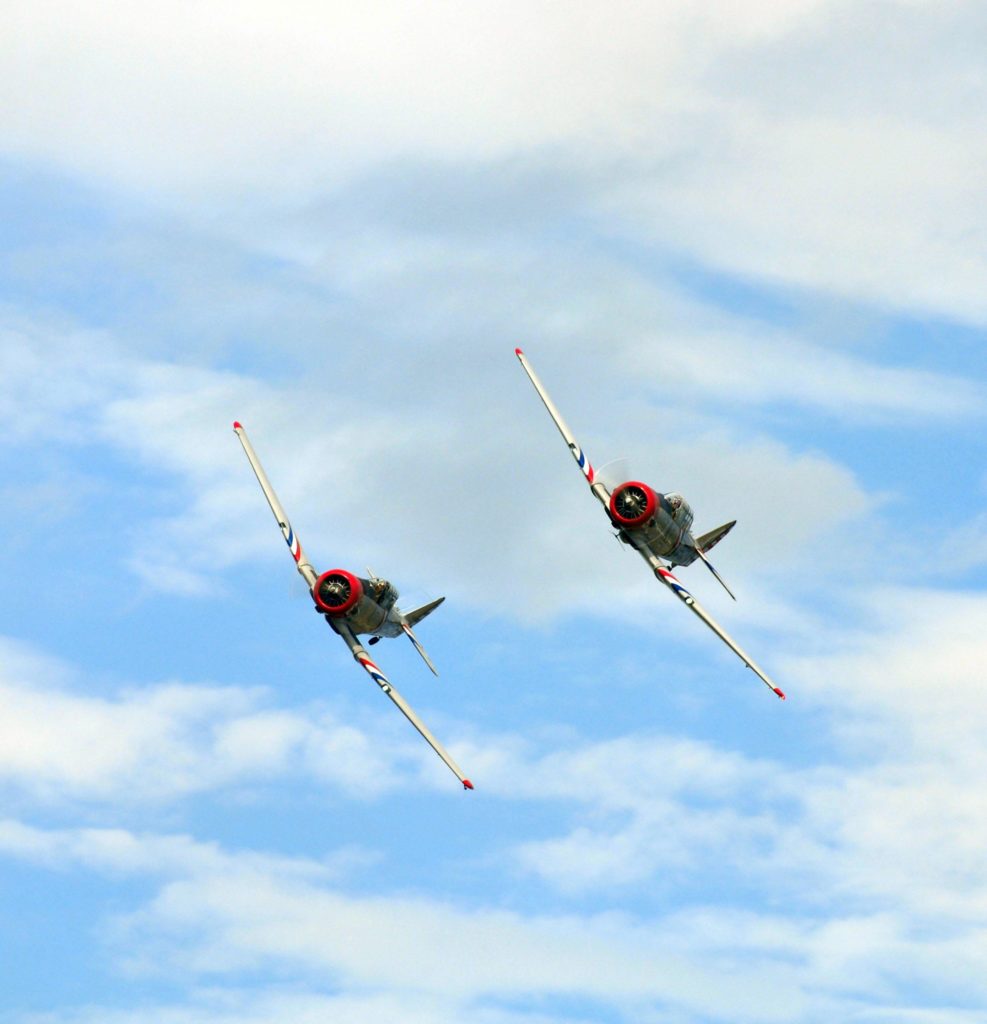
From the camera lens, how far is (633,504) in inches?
5743

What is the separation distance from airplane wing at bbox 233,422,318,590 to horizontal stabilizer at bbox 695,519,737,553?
27.3m

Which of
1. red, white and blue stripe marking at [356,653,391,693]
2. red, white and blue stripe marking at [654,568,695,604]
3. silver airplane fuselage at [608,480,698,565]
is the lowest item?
red, white and blue stripe marking at [356,653,391,693]

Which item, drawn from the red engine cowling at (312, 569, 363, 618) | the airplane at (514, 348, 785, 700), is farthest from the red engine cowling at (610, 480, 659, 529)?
the red engine cowling at (312, 569, 363, 618)

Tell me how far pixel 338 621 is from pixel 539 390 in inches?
977

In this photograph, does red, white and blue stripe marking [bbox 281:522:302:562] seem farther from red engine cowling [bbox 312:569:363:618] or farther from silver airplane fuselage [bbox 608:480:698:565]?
silver airplane fuselage [bbox 608:480:698:565]

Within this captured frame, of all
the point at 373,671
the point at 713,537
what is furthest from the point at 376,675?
the point at 713,537

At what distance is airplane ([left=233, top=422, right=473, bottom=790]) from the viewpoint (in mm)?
140625

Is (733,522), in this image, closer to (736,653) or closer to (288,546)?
(736,653)

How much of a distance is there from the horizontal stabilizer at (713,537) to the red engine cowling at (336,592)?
82.6ft

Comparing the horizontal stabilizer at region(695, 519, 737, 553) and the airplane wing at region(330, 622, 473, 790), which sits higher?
the horizontal stabilizer at region(695, 519, 737, 553)

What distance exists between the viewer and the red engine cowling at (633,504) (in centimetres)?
14562

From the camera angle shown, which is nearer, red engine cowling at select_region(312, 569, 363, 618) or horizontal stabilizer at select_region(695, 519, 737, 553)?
red engine cowling at select_region(312, 569, 363, 618)

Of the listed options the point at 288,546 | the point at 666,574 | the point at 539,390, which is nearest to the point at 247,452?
the point at 288,546

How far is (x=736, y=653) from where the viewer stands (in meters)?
142
